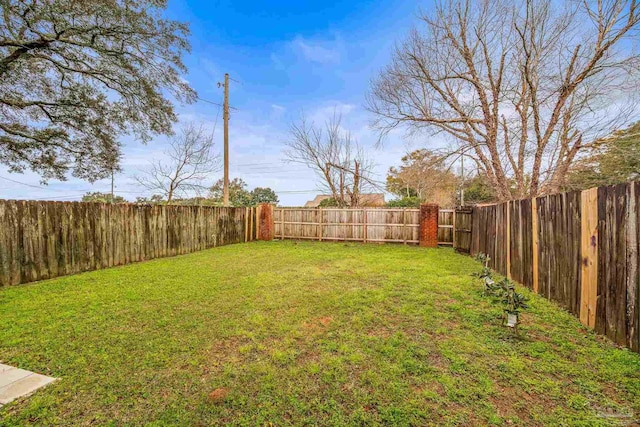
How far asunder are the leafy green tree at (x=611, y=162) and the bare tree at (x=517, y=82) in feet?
0.89

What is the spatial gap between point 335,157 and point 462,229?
806cm

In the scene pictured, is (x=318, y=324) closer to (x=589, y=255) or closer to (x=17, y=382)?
(x=17, y=382)

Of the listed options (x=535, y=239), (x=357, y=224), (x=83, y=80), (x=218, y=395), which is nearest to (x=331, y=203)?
(x=357, y=224)

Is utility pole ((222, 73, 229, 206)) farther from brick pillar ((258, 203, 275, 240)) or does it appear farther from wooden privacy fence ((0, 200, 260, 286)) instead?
wooden privacy fence ((0, 200, 260, 286))

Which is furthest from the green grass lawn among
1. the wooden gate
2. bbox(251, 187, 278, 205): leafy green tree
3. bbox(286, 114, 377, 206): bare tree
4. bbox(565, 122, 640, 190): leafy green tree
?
bbox(251, 187, 278, 205): leafy green tree

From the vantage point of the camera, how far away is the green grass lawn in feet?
5.24

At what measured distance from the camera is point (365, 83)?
35.2 ft

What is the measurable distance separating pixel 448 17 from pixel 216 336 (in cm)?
1137

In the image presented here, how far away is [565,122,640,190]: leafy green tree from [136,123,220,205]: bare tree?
1401 centimetres

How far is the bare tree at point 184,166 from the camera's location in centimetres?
1234

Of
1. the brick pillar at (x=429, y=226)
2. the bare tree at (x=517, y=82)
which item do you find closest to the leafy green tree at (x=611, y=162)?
the bare tree at (x=517, y=82)

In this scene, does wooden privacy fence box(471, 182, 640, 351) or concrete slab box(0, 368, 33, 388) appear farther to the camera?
wooden privacy fence box(471, 182, 640, 351)

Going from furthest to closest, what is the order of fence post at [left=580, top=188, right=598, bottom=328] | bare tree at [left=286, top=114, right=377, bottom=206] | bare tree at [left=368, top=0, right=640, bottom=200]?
bare tree at [left=286, top=114, right=377, bottom=206] → bare tree at [left=368, top=0, right=640, bottom=200] → fence post at [left=580, top=188, right=598, bottom=328]

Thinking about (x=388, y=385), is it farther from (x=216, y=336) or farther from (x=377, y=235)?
(x=377, y=235)
